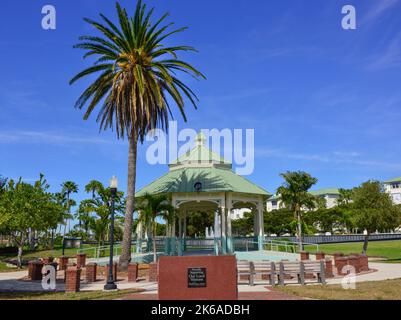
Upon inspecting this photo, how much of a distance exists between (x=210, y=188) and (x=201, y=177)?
185cm

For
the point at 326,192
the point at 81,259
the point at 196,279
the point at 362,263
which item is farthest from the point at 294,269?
the point at 326,192

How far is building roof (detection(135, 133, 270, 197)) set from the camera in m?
26.5

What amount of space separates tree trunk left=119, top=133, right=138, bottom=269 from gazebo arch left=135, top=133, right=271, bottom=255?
3468 millimetres

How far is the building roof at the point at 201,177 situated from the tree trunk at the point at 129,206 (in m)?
3.70

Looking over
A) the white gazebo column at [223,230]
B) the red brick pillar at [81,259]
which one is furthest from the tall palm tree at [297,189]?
the red brick pillar at [81,259]

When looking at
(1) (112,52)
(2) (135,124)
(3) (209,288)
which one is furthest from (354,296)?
(1) (112,52)

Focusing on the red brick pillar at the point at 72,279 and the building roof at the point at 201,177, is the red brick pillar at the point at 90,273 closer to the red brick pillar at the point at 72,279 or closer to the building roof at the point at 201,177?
the red brick pillar at the point at 72,279

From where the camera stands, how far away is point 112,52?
2325 cm

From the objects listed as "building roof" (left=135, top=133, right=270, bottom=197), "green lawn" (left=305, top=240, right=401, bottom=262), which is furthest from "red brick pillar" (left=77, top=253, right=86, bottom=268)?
"green lawn" (left=305, top=240, right=401, bottom=262)

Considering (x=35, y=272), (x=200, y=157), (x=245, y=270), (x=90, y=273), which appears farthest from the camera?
(x=200, y=157)

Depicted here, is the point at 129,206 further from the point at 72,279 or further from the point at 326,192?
the point at 326,192

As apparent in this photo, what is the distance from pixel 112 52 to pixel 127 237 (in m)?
11.5

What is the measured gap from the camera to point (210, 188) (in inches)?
1034

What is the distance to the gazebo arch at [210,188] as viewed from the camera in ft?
86.2
